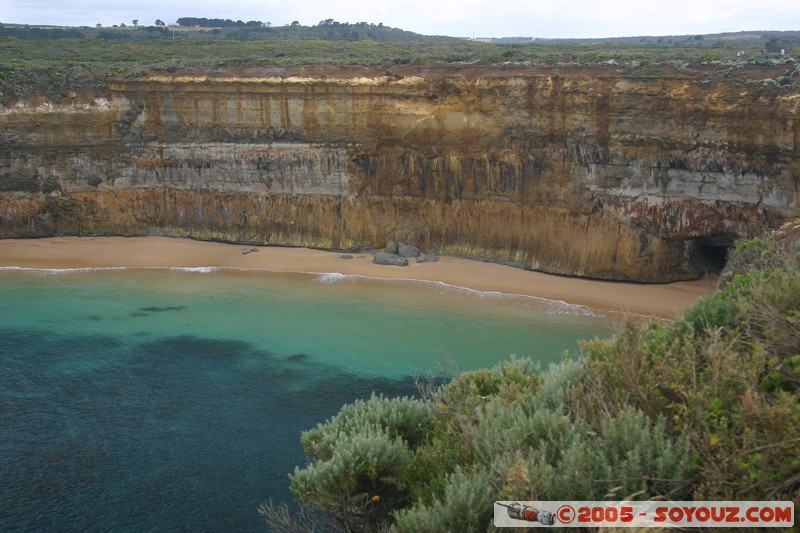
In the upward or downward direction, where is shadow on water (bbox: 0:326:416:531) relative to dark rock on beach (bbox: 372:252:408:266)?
downward

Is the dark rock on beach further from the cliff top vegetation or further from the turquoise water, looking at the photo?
the cliff top vegetation

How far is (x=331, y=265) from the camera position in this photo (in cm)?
3038

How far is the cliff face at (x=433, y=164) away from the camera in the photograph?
25047 mm

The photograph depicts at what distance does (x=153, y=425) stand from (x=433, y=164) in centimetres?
1724

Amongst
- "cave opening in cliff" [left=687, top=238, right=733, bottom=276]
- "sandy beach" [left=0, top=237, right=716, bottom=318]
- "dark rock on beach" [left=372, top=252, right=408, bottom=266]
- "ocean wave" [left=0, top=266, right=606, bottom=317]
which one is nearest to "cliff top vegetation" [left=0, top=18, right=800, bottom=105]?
"cave opening in cliff" [left=687, top=238, right=733, bottom=276]

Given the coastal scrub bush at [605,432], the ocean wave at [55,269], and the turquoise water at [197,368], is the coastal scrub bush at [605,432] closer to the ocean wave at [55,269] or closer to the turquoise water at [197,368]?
the turquoise water at [197,368]

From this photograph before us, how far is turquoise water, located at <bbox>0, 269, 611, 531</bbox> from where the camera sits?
47.4 ft

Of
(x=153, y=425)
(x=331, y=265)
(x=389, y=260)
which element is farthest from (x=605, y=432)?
(x=331, y=265)

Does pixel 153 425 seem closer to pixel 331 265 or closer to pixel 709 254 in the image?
pixel 331 265

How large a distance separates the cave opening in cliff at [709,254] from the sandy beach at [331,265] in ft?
2.83

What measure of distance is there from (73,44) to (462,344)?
157 ft

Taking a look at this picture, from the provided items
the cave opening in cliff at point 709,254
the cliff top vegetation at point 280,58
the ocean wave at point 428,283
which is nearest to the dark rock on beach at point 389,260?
the ocean wave at point 428,283

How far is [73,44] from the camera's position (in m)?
55.9

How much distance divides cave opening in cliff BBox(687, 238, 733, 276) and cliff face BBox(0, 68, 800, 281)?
0.08 m
